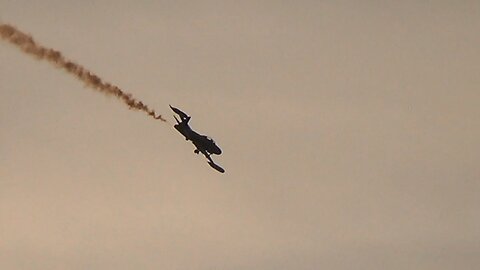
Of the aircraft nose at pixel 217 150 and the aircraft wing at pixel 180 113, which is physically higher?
the aircraft wing at pixel 180 113

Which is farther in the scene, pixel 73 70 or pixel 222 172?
pixel 222 172

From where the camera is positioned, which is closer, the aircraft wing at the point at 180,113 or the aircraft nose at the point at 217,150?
the aircraft wing at the point at 180,113

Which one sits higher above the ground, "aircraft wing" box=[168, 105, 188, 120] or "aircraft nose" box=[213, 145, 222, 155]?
"aircraft wing" box=[168, 105, 188, 120]

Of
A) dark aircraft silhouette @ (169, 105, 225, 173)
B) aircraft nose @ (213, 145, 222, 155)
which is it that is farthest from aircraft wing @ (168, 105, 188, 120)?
aircraft nose @ (213, 145, 222, 155)

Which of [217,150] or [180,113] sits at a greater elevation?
[180,113]

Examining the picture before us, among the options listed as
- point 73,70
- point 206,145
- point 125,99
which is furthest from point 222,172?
point 73,70

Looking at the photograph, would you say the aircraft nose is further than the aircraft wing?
Yes

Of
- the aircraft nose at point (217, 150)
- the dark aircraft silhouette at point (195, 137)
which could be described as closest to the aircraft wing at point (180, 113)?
the dark aircraft silhouette at point (195, 137)

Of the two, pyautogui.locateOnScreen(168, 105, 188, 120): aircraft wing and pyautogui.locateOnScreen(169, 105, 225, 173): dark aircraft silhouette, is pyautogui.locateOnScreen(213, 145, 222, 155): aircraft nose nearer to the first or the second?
pyautogui.locateOnScreen(169, 105, 225, 173): dark aircraft silhouette

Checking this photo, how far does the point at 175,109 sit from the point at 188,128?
47 centimetres

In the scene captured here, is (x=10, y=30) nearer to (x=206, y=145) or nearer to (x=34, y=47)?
(x=34, y=47)

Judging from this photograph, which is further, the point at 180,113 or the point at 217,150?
the point at 217,150

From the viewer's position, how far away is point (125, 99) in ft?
62.4

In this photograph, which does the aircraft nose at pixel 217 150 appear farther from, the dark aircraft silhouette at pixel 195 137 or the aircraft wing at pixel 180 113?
the aircraft wing at pixel 180 113
